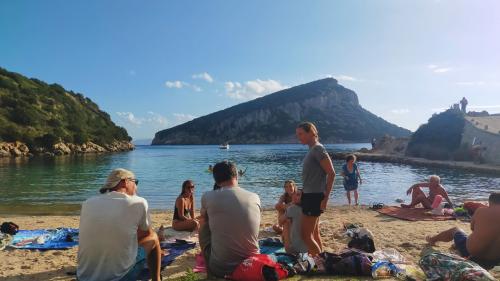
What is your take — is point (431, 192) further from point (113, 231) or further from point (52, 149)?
point (52, 149)

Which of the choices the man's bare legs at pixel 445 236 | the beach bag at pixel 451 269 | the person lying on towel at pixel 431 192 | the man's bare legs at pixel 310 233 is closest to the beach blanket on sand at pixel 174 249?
the man's bare legs at pixel 310 233

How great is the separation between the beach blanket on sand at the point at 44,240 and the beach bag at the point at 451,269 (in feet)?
25.0

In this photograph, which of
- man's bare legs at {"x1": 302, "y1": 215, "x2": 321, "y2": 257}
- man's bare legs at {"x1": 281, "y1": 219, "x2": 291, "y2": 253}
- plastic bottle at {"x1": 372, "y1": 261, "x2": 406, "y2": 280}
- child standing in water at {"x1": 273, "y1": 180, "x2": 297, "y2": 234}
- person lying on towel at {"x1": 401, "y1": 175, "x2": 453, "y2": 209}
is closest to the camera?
plastic bottle at {"x1": 372, "y1": 261, "x2": 406, "y2": 280}

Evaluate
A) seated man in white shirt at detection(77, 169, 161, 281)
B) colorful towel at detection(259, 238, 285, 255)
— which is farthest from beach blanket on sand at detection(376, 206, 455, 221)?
seated man in white shirt at detection(77, 169, 161, 281)

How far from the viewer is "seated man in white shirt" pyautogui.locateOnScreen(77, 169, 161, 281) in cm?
457

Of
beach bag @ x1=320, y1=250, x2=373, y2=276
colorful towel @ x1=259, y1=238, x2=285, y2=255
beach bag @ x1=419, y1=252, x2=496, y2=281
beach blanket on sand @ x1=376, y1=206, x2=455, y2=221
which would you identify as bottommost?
beach blanket on sand @ x1=376, y1=206, x2=455, y2=221

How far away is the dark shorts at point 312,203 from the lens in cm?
648

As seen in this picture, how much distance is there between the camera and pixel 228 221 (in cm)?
502

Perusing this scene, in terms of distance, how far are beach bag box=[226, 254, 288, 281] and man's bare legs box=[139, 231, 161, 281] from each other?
105 centimetres

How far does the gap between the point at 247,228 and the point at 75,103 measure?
123 m

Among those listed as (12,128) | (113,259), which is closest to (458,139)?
(113,259)

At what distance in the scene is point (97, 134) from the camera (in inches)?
4035

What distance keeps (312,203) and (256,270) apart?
6.28 ft

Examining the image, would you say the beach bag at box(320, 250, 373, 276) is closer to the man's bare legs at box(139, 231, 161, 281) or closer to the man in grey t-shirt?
the man in grey t-shirt
